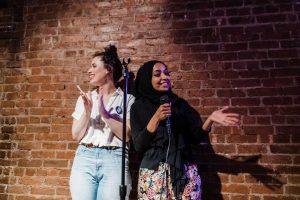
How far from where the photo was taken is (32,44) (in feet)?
12.2

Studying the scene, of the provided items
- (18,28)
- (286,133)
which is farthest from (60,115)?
(286,133)

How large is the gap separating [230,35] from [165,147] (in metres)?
1.45

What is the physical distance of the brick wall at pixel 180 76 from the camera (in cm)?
303

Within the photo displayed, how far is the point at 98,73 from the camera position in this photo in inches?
123

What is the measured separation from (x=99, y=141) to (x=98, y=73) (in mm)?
704

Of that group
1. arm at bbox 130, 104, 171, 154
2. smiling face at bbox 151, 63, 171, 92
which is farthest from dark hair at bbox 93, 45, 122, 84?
arm at bbox 130, 104, 171, 154

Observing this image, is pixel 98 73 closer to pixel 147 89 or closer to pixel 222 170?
pixel 147 89

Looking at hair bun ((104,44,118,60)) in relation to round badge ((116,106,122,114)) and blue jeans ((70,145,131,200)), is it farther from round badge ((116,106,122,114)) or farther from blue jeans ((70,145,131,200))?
blue jeans ((70,145,131,200))

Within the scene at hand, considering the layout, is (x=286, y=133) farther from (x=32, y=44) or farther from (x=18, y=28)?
(x=18, y=28)

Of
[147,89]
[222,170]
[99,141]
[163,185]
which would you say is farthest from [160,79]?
[222,170]

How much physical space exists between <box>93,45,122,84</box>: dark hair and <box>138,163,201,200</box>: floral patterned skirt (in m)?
1.19

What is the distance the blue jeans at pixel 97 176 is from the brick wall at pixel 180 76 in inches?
22.1

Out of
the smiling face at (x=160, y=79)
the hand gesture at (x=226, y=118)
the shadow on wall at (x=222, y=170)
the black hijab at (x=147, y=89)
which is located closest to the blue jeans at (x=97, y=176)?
the black hijab at (x=147, y=89)

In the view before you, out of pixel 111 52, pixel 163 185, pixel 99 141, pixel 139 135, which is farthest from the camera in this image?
pixel 111 52
